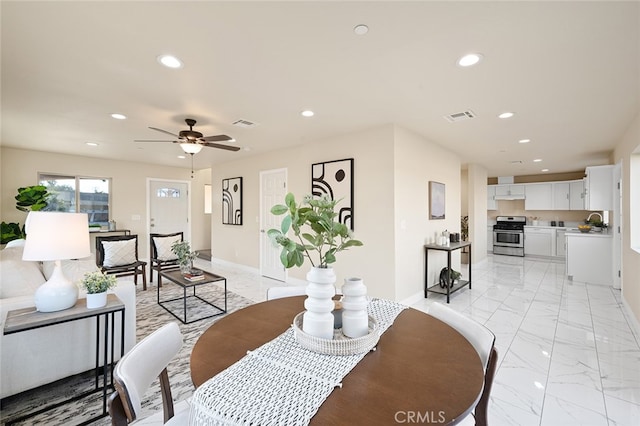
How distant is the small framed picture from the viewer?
449 cm

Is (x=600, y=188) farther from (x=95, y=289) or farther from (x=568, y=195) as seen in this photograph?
(x=95, y=289)

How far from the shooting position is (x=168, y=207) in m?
7.34

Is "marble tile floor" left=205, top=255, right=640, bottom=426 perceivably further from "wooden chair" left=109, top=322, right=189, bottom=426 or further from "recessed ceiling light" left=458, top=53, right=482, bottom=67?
"recessed ceiling light" left=458, top=53, right=482, bottom=67

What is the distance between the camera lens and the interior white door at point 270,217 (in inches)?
208

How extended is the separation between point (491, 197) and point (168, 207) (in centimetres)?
934

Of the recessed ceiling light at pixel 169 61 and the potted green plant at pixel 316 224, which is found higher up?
the recessed ceiling light at pixel 169 61

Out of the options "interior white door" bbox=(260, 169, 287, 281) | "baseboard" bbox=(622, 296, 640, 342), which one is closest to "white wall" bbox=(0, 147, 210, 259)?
"interior white door" bbox=(260, 169, 287, 281)

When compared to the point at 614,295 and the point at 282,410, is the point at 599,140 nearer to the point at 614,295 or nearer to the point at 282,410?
the point at 614,295

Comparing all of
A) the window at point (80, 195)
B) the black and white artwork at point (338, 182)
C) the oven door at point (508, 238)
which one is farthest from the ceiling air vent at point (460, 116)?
the window at point (80, 195)

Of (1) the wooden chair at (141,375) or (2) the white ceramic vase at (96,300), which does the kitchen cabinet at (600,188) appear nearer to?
(1) the wooden chair at (141,375)

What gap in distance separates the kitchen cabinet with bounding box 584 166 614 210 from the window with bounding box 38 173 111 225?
9.62 metres

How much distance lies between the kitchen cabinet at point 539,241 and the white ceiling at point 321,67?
14.5ft

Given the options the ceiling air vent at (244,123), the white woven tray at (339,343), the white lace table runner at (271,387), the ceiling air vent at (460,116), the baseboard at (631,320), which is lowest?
the baseboard at (631,320)

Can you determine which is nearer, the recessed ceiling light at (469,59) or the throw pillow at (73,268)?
the recessed ceiling light at (469,59)
